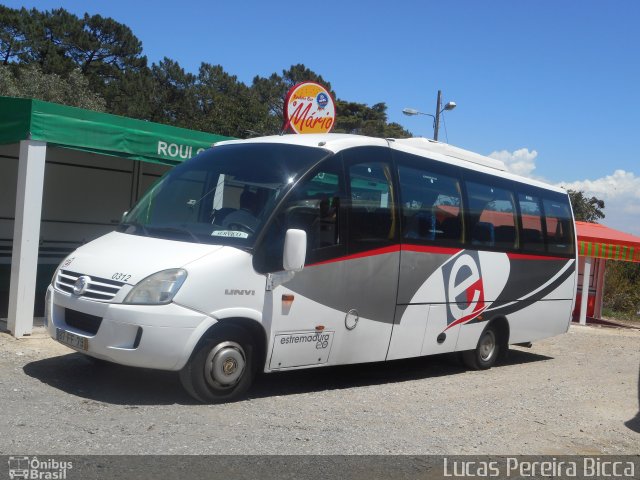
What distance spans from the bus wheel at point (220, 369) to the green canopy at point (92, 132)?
13.9ft

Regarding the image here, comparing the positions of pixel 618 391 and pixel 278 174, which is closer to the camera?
pixel 278 174

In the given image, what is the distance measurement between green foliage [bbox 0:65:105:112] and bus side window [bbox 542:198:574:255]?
3497 cm

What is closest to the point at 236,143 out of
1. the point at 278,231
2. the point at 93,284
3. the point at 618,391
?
the point at 278,231

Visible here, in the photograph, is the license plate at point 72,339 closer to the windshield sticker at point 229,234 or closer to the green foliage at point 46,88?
the windshield sticker at point 229,234

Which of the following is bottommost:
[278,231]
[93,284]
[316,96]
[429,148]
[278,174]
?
[93,284]

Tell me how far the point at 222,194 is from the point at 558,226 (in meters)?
6.62

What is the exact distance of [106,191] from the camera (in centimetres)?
1393

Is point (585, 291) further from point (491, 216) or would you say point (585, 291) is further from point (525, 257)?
point (491, 216)

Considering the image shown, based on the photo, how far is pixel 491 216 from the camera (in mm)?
10062

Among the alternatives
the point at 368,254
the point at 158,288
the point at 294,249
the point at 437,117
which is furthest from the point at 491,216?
the point at 437,117

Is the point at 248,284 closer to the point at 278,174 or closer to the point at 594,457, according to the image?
the point at 278,174

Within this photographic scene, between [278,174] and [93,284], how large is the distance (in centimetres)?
212

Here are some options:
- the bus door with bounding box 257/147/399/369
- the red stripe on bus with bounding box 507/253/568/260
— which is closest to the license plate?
the bus door with bounding box 257/147/399/369

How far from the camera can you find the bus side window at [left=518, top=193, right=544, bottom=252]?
10750 mm
